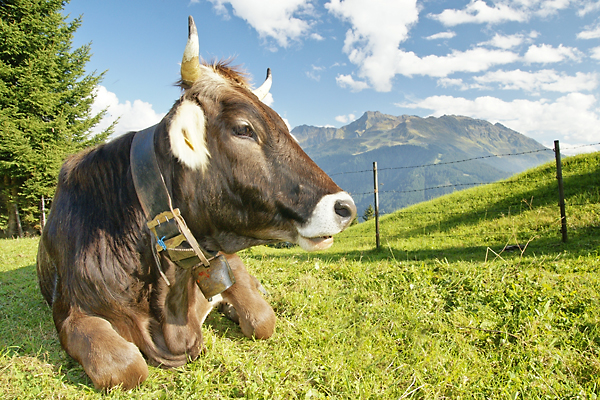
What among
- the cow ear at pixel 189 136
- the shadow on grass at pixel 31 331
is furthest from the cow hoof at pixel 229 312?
the cow ear at pixel 189 136

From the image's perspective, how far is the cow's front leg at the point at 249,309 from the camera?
3242mm

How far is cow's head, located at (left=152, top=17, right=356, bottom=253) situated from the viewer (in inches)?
89.0

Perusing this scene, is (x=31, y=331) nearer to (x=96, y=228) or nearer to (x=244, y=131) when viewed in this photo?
(x=96, y=228)

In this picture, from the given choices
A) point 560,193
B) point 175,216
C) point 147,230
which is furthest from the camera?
point 560,193

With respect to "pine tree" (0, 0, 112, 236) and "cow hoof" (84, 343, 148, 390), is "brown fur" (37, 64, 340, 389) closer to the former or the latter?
"cow hoof" (84, 343, 148, 390)

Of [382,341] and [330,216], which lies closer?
[330,216]

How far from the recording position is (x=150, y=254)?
2541 millimetres

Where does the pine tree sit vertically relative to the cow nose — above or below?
above

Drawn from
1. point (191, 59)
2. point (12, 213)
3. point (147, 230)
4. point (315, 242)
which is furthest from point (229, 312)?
point (12, 213)

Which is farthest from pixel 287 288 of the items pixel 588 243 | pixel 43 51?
pixel 43 51

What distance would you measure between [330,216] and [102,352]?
1768 millimetres

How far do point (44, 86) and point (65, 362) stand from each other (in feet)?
73.9

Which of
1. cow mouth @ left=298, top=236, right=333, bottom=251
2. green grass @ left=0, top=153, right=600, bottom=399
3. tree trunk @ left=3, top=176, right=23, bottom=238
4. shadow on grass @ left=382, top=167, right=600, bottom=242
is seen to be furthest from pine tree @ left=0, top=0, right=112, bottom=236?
cow mouth @ left=298, top=236, right=333, bottom=251

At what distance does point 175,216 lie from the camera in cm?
229
